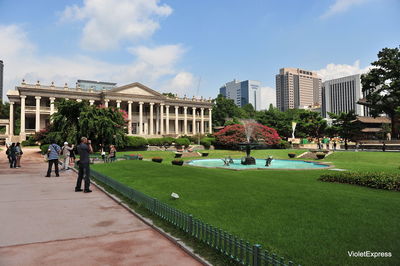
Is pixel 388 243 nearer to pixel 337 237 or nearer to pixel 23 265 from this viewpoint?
pixel 337 237

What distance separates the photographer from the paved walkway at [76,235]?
15.6ft

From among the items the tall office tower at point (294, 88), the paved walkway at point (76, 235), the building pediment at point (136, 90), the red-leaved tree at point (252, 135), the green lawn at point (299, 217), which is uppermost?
the tall office tower at point (294, 88)

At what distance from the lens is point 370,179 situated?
12242 mm

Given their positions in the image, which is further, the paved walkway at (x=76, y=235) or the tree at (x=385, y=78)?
the tree at (x=385, y=78)

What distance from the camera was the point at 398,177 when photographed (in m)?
11.7

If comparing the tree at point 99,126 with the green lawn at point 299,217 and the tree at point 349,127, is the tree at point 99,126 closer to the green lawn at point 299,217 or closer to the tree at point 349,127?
the green lawn at point 299,217

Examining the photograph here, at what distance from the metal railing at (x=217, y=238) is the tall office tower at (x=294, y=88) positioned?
190m

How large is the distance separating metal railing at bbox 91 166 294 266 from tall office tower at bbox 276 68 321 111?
18953 centimetres

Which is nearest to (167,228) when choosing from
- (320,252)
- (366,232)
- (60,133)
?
(320,252)

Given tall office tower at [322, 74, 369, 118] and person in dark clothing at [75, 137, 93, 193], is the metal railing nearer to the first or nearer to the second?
person in dark clothing at [75, 137, 93, 193]

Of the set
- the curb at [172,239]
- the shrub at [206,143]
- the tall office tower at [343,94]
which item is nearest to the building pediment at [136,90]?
the shrub at [206,143]

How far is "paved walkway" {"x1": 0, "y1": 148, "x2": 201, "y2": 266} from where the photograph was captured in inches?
187

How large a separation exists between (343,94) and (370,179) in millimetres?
130285

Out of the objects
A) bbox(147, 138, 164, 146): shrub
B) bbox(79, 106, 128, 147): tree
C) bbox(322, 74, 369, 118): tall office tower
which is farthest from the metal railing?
bbox(322, 74, 369, 118): tall office tower
